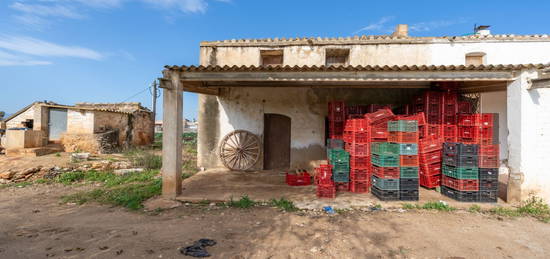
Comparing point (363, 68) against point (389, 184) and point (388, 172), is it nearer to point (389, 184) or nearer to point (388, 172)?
point (388, 172)

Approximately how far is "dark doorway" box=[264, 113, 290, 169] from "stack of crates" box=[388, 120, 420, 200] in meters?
4.66

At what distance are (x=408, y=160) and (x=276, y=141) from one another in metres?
5.09

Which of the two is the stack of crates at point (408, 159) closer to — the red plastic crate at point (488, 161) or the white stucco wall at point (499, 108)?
the red plastic crate at point (488, 161)

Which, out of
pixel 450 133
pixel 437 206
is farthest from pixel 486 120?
pixel 437 206

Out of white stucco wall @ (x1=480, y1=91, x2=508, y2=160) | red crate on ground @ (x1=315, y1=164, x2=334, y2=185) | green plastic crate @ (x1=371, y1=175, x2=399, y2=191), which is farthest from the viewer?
white stucco wall @ (x1=480, y1=91, x2=508, y2=160)

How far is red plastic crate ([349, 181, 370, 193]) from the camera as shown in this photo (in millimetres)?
6297

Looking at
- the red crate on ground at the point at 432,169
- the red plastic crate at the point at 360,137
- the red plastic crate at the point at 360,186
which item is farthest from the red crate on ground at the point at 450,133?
the red plastic crate at the point at 360,186

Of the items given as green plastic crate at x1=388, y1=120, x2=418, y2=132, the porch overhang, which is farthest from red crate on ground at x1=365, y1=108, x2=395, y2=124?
the porch overhang

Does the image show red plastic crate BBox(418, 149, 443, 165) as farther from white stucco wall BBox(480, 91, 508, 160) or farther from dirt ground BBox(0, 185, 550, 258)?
white stucco wall BBox(480, 91, 508, 160)

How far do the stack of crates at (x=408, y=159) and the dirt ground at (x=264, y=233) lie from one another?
24.5 inches

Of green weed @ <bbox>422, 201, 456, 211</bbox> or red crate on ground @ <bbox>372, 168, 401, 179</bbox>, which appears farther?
red crate on ground @ <bbox>372, 168, 401, 179</bbox>

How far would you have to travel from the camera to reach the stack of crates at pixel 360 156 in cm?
627

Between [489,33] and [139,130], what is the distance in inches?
846

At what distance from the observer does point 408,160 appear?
5.76 metres
